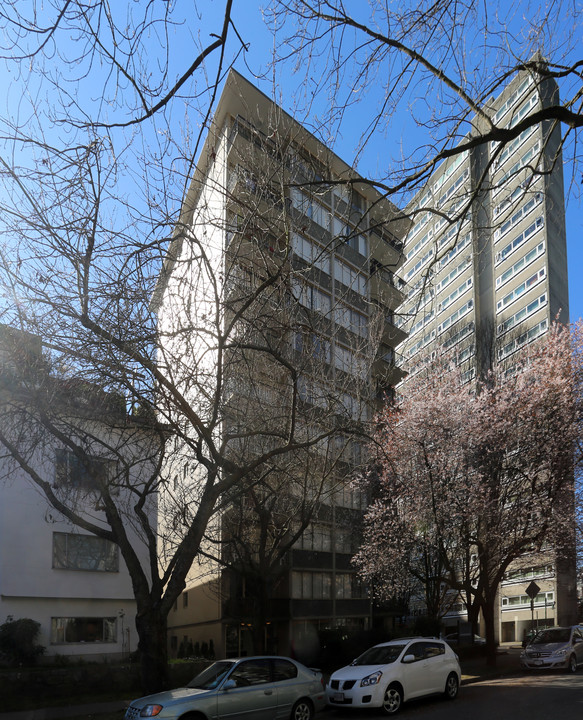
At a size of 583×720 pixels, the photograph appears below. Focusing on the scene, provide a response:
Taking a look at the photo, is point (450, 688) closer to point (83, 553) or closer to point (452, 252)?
point (83, 553)

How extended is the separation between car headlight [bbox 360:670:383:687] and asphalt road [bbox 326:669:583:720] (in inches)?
25.4

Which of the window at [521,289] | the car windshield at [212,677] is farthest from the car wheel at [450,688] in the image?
the window at [521,289]

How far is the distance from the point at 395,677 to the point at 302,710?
8.39ft

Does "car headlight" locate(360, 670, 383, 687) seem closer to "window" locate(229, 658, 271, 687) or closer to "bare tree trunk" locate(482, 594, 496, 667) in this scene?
"window" locate(229, 658, 271, 687)

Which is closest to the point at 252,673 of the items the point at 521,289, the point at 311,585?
the point at 311,585

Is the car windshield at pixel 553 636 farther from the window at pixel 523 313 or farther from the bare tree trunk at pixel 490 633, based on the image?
the window at pixel 523 313

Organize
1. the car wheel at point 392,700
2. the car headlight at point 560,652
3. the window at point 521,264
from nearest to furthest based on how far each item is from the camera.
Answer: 1. the car wheel at point 392,700
2. the car headlight at point 560,652
3. the window at point 521,264

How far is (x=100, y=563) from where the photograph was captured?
23.9 metres

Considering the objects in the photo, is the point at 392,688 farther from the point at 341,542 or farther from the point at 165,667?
the point at 341,542

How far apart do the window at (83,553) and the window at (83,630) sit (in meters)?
1.63

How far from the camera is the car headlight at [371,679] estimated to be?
14.3 meters

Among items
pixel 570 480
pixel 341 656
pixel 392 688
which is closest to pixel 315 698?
pixel 392 688

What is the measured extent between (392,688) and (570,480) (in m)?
14.3

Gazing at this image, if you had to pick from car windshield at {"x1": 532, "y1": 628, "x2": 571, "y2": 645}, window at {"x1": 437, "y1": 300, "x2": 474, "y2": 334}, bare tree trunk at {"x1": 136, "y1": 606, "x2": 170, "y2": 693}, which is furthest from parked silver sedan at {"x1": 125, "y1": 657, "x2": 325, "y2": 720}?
window at {"x1": 437, "y1": 300, "x2": 474, "y2": 334}
